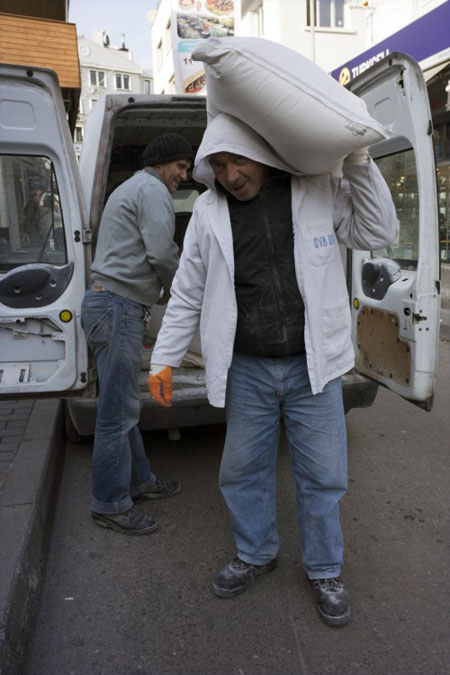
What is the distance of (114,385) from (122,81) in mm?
51370

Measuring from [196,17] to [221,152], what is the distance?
13824 mm

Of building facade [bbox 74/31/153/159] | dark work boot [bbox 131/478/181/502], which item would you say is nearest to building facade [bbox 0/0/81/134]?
dark work boot [bbox 131/478/181/502]

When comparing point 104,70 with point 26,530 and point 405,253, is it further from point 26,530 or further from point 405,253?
point 26,530

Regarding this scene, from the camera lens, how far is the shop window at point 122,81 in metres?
48.7

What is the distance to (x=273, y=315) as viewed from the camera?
2316 millimetres

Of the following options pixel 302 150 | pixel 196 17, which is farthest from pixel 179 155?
pixel 196 17

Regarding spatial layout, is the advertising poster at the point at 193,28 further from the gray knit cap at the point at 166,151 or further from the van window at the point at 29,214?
the van window at the point at 29,214

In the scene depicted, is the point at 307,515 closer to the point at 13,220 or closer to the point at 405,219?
the point at 405,219

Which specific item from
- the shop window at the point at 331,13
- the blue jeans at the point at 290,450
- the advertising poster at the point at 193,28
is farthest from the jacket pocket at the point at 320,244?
the shop window at the point at 331,13

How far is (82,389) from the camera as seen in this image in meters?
3.28

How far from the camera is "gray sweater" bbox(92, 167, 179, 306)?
2.92 metres

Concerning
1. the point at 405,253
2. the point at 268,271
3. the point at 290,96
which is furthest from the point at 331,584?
the point at 290,96

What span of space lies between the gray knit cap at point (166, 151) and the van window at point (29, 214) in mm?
517

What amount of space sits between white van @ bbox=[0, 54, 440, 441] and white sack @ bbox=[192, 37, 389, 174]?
39.8 inches
